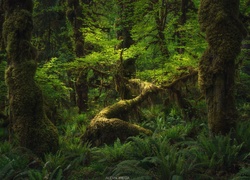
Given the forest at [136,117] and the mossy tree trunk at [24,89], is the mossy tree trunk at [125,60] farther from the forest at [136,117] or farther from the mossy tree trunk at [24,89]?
the mossy tree trunk at [24,89]

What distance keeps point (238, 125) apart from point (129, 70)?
7905 millimetres

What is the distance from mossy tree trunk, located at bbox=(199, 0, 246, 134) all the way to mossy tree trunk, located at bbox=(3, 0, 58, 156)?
4726mm

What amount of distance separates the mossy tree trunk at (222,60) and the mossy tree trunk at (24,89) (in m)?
4.73

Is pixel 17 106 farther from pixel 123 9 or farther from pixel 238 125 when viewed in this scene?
pixel 123 9

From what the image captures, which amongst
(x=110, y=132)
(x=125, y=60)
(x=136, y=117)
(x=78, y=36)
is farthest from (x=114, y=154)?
(x=78, y=36)

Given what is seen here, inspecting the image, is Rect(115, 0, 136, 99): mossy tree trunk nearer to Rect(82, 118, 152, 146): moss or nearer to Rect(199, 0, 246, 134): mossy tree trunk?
Rect(82, 118, 152, 146): moss

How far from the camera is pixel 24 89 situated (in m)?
6.87

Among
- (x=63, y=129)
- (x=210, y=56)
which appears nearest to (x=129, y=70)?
(x=63, y=129)

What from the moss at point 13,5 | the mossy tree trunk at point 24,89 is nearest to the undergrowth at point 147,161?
the mossy tree trunk at point 24,89

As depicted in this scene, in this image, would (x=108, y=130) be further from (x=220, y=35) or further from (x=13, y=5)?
(x=13, y=5)

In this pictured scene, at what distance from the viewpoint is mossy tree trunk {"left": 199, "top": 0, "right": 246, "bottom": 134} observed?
6023 mm

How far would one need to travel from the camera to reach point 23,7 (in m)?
7.41

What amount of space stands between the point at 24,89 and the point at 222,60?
18.1ft

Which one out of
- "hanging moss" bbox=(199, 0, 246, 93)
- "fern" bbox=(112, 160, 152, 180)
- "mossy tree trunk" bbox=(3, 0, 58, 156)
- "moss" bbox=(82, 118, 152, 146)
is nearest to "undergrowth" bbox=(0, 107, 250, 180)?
"fern" bbox=(112, 160, 152, 180)
